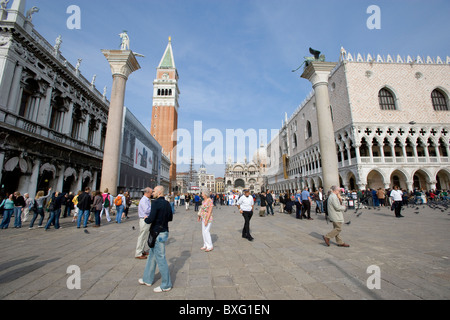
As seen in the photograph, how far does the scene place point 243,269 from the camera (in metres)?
3.58

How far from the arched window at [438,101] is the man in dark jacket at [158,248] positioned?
126 feet

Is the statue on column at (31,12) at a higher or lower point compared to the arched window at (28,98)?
higher

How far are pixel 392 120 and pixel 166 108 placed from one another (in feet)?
166

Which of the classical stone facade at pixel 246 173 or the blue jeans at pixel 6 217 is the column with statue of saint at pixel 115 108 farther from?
the classical stone facade at pixel 246 173

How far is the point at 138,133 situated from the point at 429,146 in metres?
38.5

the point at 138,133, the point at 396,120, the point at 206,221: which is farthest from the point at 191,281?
the point at 396,120

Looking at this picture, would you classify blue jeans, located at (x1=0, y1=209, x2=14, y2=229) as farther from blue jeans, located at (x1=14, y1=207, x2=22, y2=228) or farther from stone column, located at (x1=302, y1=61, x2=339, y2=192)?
stone column, located at (x1=302, y1=61, x2=339, y2=192)

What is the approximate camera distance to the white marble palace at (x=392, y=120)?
974 inches

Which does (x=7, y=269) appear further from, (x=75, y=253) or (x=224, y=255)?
(x=224, y=255)

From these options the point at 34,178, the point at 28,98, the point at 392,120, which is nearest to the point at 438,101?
the point at 392,120

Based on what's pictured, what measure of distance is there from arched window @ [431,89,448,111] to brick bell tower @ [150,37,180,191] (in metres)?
51.4

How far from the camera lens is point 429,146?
26.8 m

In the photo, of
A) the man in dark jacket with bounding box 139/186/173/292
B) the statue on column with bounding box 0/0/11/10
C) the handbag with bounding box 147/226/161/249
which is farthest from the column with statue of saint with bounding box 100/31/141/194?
the handbag with bounding box 147/226/161/249
